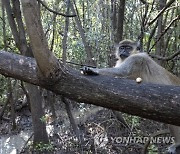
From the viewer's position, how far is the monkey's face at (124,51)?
5.16m

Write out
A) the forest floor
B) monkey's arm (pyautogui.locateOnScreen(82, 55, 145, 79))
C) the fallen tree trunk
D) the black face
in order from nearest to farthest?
the fallen tree trunk < monkey's arm (pyautogui.locateOnScreen(82, 55, 145, 79)) < the black face < the forest floor

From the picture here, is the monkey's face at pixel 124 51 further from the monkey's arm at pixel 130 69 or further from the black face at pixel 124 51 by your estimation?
the monkey's arm at pixel 130 69

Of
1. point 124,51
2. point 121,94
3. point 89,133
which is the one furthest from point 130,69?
point 89,133

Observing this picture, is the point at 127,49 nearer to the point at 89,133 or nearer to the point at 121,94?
the point at 121,94

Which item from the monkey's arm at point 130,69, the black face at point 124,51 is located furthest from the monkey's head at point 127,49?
the monkey's arm at point 130,69

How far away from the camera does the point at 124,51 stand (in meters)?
5.20

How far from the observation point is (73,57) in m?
9.98

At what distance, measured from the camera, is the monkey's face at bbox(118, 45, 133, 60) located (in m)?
5.16

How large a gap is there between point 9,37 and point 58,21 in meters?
1.46

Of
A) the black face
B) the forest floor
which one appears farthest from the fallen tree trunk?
the forest floor

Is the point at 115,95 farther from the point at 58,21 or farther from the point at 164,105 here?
the point at 58,21

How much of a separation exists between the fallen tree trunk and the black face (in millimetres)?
2204

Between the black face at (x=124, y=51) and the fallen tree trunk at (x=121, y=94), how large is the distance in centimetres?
220

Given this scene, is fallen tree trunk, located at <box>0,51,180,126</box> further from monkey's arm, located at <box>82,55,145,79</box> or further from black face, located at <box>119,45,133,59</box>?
black face, located at <box>119,45,133,59</box>
